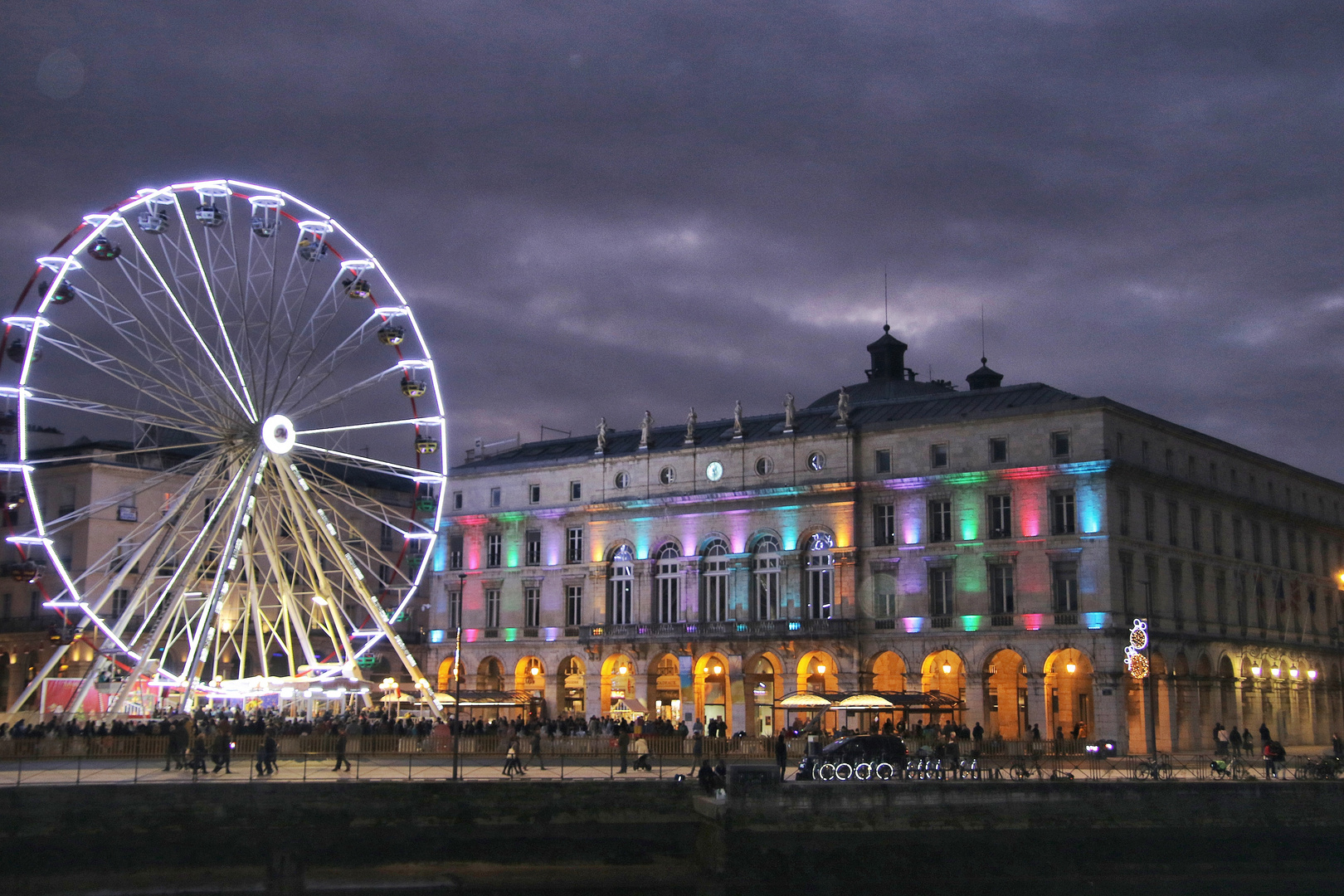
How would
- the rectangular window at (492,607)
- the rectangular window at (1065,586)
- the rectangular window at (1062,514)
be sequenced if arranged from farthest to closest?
the rectangular window at (492,607) < the rectangular window at (1062,514) < the rectangular window at (1065,586)

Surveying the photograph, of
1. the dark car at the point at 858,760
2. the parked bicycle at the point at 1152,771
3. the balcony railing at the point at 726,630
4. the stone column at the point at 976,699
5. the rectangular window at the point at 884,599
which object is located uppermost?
the rectangular window at the point at 884,599

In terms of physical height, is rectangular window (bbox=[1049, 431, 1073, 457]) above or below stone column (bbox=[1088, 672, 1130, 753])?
above

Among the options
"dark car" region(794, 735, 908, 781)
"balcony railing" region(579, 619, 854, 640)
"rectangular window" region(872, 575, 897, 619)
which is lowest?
"dark car" region(794, 735, 908, 781)

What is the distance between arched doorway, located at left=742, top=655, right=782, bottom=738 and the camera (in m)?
76.8

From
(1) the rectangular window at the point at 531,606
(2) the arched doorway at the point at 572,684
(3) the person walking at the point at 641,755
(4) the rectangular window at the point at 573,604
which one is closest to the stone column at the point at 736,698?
(2) the arched doorway at the point at 572,684

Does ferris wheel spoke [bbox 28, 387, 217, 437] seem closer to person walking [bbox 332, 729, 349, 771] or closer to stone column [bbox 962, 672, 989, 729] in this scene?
person walking [bbox 332, 729, 349, 771]

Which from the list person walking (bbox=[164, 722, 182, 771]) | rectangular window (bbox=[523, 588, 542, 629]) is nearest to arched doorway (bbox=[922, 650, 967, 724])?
rectangular window (bbox=[523, 588, 542, 629])

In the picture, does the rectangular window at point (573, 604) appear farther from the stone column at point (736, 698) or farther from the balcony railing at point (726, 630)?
the stone column at point (736, 698)

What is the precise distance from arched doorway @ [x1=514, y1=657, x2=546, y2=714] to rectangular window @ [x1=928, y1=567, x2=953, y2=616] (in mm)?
24137

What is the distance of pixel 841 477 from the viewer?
7569cm

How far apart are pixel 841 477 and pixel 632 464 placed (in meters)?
13.4

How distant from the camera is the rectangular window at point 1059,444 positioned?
7012 cm

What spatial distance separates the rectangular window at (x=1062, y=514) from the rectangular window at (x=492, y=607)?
110ft

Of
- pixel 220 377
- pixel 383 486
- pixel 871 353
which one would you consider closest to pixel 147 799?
pixel 220 377
